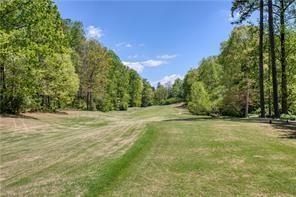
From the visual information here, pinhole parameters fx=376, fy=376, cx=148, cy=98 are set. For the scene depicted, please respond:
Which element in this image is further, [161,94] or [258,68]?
[161,94]

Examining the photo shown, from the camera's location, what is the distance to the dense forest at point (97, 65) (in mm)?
24516

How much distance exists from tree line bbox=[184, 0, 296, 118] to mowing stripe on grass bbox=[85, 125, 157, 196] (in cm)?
1566

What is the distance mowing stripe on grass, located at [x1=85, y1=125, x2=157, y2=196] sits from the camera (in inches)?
354

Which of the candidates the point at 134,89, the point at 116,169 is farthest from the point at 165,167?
the point at 134,89

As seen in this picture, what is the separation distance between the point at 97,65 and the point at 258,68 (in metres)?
41.4

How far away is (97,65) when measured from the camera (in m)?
72.3

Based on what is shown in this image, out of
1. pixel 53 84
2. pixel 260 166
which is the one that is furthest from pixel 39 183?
pixel 53 84

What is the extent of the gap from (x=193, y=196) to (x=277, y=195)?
1729 millimetres

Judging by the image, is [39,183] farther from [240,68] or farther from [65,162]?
[240,68]

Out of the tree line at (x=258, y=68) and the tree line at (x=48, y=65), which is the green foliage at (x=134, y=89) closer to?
the tree line at (x=48, y=65)

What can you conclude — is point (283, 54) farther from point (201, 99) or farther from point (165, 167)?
point (201, 99)

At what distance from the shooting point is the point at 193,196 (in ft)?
26.4

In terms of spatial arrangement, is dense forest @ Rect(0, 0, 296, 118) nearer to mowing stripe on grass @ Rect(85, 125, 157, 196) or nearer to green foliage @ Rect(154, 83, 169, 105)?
mowing stripe on grass @ Rect(85, 125, 157, 196)

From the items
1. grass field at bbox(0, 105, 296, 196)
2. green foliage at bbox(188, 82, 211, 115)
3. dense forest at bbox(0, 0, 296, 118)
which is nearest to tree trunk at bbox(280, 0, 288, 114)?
dense forest at bbox(0, 0, 296, 118)
